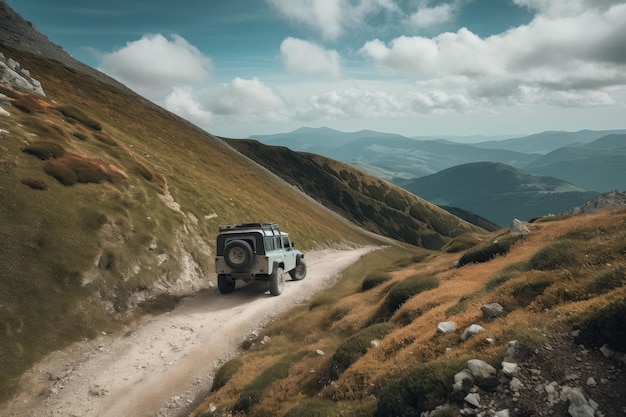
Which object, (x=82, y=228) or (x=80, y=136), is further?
(x=80, y=136)

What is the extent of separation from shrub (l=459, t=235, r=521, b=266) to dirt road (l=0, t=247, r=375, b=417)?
1242cm

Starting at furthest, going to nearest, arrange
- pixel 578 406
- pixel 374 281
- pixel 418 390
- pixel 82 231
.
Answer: pixel 374 281 → pixel 82 231 → pixel 418 390 → pixel 578 406

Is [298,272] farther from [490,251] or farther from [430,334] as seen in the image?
[430,334]

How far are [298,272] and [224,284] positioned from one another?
8.26 metres

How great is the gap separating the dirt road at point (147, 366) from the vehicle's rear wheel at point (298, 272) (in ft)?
25.6

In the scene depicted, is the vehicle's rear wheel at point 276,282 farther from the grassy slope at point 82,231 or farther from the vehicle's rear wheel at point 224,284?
the grassy slope at point 82,231

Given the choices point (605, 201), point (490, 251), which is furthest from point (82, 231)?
point (605, 201)

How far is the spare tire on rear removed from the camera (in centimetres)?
2464

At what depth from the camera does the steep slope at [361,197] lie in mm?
129250

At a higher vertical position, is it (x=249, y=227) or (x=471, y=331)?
(x=249, y=227)

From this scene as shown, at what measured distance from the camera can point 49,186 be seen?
24.4m

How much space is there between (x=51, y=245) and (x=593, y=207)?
39.5m

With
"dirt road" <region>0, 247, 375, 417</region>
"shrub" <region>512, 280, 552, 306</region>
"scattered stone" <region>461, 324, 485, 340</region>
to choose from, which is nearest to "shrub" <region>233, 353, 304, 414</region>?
"dirt road" <region>0, 247, 375, 417</region>

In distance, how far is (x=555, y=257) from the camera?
13.8m
